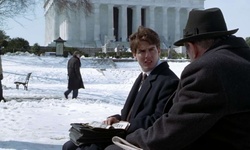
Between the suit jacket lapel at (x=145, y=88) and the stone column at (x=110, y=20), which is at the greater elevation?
the stone column at (x=110, y=20)

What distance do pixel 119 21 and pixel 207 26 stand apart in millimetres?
74648

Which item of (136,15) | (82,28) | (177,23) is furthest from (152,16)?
(82,28)

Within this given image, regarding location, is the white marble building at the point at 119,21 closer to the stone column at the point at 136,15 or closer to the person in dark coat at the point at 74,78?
the stone column at the point at 136,15

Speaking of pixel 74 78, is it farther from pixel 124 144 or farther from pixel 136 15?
pixel 136 15

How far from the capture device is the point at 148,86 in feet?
13.5

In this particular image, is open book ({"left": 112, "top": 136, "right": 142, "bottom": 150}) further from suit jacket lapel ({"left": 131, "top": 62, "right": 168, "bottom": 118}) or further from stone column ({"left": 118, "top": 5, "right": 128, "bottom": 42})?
stone column ({"left": 118, "top": 5, "right": 128, "bottom": 42})

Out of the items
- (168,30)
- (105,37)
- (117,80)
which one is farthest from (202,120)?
(168,30)

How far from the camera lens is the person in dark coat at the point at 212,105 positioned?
2582 millimetres

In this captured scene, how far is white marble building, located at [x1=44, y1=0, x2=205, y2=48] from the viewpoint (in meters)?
72.8

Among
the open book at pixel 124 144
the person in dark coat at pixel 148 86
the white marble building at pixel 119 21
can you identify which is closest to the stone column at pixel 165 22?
the white marble building at pixel 119 21

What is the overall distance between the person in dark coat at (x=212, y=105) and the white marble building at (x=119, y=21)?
221ft

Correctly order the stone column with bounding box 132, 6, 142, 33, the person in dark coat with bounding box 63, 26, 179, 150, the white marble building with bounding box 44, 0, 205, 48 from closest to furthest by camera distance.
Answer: the person in dark coat with bounding box 63, 26, 179, 150
the white marble building with bounding box 44, 0, 205, 48
the stone column with bounding box 132, 6, 142, 33

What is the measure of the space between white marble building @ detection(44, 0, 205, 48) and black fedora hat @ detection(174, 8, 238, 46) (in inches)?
2648

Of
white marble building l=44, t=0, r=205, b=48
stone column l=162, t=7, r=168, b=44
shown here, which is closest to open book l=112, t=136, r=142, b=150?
white marble building l=44, t=0, r=205, b=48
